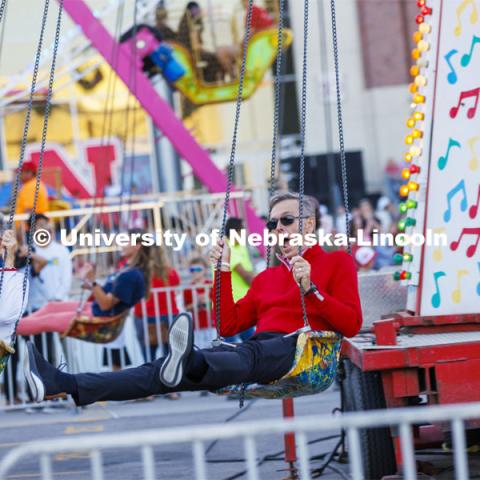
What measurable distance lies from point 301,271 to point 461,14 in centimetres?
262

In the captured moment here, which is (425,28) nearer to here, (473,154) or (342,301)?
(473,154)

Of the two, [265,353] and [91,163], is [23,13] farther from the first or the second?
[265,353]

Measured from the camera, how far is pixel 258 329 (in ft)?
25.4

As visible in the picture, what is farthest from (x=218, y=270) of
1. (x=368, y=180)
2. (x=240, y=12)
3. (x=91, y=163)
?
(x=368, y=180)

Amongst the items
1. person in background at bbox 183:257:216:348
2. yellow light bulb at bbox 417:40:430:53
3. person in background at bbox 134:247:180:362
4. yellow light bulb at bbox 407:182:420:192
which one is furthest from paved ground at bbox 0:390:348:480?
yellow light bulb at bbox 417:40:430:53

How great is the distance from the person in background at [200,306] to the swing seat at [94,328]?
77.4 inches

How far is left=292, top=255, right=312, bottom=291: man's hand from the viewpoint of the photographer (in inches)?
284

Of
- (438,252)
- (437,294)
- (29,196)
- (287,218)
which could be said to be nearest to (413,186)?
(438,252)

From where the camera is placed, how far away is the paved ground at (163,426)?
9070mm

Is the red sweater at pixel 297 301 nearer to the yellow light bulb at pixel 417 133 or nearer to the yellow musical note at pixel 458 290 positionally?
the yellow musical note at pixel 458 290

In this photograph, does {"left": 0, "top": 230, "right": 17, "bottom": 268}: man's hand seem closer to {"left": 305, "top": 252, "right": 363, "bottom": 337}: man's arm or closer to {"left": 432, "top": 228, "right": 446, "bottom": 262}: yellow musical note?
{"left": 305, "top": 252, "right": 363, "bottom": 337}: man's arm

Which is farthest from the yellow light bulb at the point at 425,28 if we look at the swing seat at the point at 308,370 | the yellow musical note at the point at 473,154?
the swing seat at the point at 308,370

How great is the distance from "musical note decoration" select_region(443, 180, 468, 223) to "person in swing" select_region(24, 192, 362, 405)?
43.4 inches

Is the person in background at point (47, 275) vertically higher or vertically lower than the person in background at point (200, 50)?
lower
